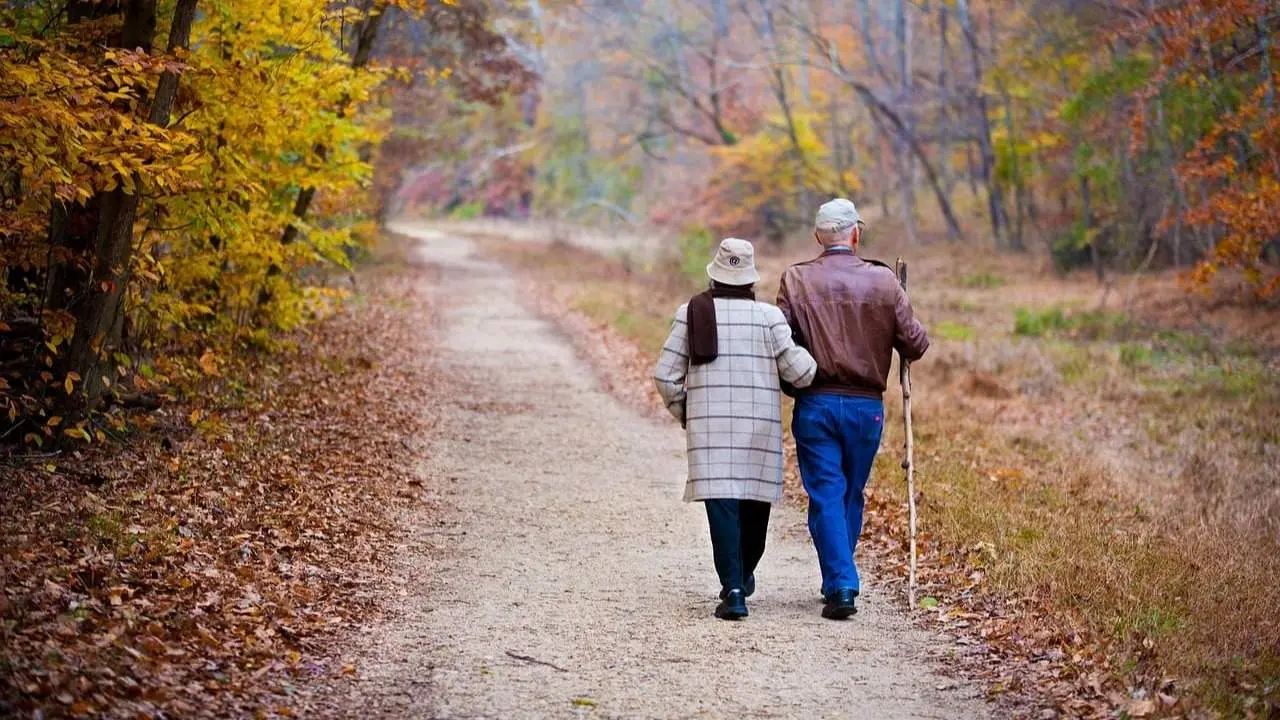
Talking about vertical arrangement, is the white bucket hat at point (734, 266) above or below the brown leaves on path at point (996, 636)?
above

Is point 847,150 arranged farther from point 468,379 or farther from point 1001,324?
point 468,379

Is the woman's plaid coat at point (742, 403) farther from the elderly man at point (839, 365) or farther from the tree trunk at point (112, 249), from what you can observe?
the tree trunk at point (112, 249)

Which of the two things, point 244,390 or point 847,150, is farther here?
point 847,150

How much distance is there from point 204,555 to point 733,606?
2874mm

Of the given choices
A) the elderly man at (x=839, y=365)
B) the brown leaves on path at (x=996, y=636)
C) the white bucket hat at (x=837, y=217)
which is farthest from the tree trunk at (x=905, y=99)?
the elderly man at (x=839, y=365)

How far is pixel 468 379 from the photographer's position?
54.2 feet

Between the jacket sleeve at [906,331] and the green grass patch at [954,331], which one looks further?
the green grass patch at [954,331]

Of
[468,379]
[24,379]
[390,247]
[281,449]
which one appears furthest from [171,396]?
[390,247]

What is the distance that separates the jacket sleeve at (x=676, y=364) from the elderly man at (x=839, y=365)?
0.54 metres

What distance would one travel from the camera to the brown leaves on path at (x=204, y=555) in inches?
208

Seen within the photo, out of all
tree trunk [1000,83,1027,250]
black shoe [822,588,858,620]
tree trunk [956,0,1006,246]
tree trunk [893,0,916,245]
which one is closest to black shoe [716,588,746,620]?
black shoe [822,588,858,620]

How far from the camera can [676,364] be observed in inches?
271

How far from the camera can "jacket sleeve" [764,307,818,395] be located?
6684 millimetres

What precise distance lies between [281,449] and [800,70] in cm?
3983
